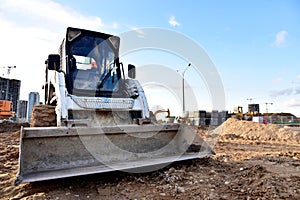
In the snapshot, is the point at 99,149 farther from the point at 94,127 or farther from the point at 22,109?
the point at 22,109

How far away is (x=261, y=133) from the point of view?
43.9ft

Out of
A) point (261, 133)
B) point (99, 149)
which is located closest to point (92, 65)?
A: point (99, 149)

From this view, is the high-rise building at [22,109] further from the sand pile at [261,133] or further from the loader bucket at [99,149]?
the loader bucket at [99,149]

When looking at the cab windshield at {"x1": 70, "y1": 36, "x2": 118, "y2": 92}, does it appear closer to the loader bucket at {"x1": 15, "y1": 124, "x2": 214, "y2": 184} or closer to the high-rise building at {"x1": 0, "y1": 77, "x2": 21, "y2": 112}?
the loader bucket at {"x1": 15, "y1": 124, "x2": 214, "y2": 184}

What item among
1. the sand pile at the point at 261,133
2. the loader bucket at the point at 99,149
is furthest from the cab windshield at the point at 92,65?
the sand pile at the point at 261,133

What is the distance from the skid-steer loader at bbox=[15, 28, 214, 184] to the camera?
133 inches

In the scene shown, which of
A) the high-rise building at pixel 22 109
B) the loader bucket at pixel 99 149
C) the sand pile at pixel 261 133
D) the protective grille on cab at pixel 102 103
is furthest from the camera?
the high-rise building at pixel 22 109

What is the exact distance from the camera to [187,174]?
362 centimetres

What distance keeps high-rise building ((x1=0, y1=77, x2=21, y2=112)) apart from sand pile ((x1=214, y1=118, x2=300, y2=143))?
28.6 m

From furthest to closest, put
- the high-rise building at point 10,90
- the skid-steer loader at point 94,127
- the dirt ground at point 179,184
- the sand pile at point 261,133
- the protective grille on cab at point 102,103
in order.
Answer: the high-rise building at point 10,90 → the sand pile at point 261,133 → the protective grille on cab at point 102,103 → the skid-steer loader at point 94,127 → the dirt ground at point 179,184

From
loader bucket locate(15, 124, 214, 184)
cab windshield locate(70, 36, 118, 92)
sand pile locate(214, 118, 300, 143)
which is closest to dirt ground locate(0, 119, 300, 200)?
loader bucket locate(15, 124, 214, 184)

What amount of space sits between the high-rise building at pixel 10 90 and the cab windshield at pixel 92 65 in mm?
30081

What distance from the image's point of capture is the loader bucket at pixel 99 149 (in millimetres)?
3250

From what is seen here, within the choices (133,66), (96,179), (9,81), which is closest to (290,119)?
(133,66)
